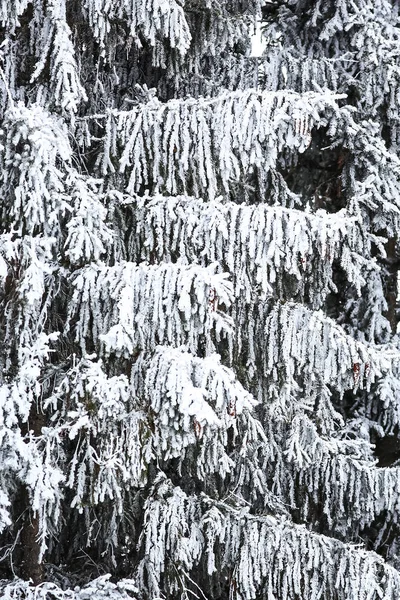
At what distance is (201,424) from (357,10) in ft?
12.7

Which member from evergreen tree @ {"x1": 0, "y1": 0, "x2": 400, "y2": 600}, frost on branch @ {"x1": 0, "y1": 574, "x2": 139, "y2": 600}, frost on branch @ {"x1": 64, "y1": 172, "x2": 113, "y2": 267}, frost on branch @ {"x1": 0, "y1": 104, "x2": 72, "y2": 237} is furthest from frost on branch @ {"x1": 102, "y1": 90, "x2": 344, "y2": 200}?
frost on branch @ {"x1": 0, "y1": 574, "x2": 139, "y2": 600}

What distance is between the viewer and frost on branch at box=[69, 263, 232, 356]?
154 inches

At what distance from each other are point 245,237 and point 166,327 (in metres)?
0.68

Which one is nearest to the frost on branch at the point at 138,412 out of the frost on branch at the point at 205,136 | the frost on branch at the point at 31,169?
the frost on branch at the point at 31,169

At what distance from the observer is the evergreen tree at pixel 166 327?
3.88 metres

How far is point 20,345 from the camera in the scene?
3941mm

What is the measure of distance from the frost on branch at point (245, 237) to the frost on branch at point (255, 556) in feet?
4.42

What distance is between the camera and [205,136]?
434cm

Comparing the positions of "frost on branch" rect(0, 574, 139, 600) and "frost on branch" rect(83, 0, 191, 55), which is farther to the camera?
"frost on branch" rect(83, 0, 191, 55)

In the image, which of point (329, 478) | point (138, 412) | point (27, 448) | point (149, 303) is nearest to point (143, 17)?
point (149, 303)

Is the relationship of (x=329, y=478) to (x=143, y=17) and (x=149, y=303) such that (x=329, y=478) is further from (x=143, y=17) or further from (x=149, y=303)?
(x=143, y=17)

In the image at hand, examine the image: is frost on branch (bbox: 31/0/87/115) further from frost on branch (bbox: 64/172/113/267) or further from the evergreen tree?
frost on branch (bbox: 64/172/113/267)

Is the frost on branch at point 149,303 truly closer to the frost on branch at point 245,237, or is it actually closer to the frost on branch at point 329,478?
the frost on branch at point 245,237

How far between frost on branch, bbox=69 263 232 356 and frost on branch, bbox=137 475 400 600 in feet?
3.47
